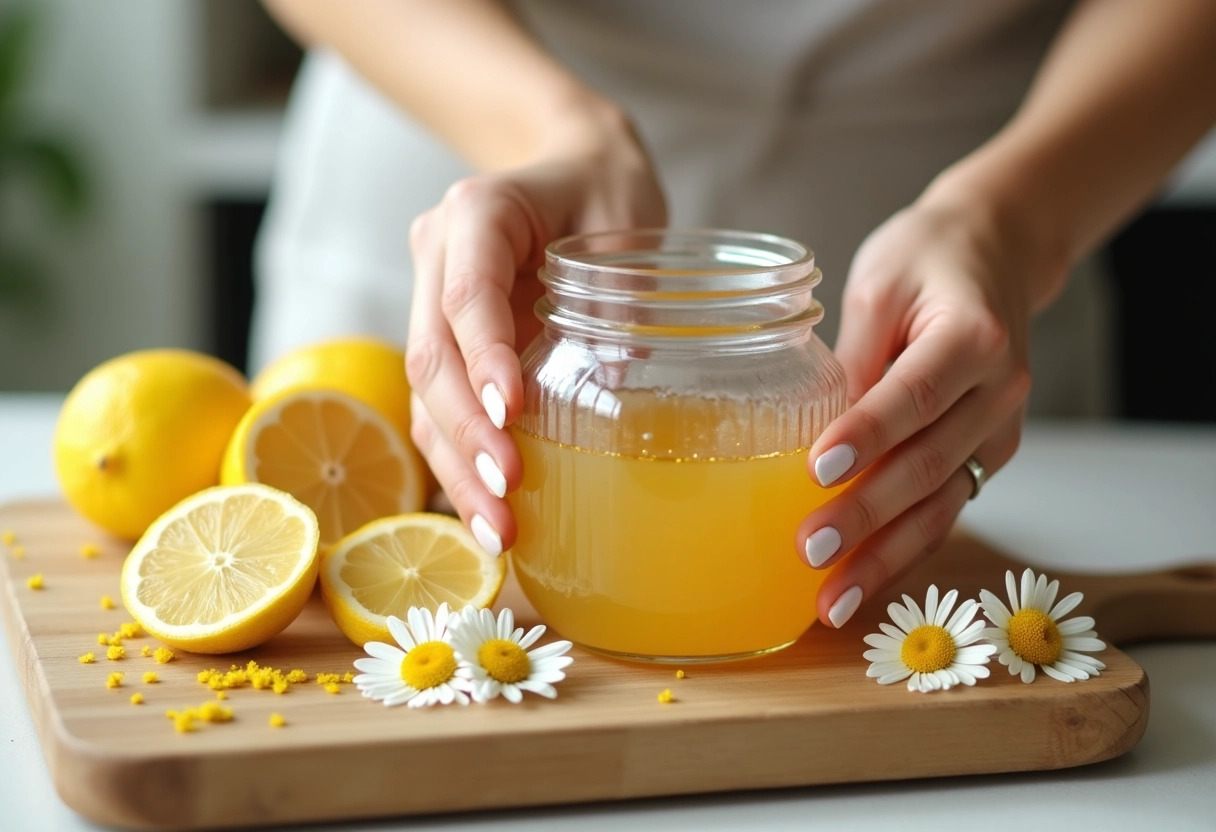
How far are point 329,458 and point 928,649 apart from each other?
58 centimetres

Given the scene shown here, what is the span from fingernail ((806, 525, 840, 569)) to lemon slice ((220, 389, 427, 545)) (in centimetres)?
46

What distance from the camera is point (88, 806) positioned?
2.79 ft

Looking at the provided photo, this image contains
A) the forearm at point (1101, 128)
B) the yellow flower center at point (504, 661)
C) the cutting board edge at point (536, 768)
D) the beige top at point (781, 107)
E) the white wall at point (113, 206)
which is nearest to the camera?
the cutting board edge at point (536, 768)

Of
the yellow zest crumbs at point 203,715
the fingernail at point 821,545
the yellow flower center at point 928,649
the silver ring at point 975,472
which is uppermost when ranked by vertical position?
the silver ring at point 975,472

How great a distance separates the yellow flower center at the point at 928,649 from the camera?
0.98 m

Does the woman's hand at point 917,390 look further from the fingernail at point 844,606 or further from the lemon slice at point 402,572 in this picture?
the lemon slice at point 402,572

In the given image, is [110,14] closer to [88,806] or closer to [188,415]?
[188,415]

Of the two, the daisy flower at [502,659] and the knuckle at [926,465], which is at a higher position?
the knuckle at [926,465]

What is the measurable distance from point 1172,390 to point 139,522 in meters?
2.47

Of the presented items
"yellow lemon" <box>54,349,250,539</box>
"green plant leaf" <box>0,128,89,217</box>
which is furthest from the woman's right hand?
"green plant leaf" <box>0,128,89,217</box>

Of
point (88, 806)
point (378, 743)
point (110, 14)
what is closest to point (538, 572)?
point (378, 743)

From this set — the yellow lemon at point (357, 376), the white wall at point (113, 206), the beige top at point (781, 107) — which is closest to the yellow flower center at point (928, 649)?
the yellow lemon at point (357, 376)

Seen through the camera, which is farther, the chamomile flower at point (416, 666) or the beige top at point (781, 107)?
the beige top at point (781, 107)

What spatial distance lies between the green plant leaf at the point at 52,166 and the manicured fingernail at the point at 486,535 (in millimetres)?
2565
